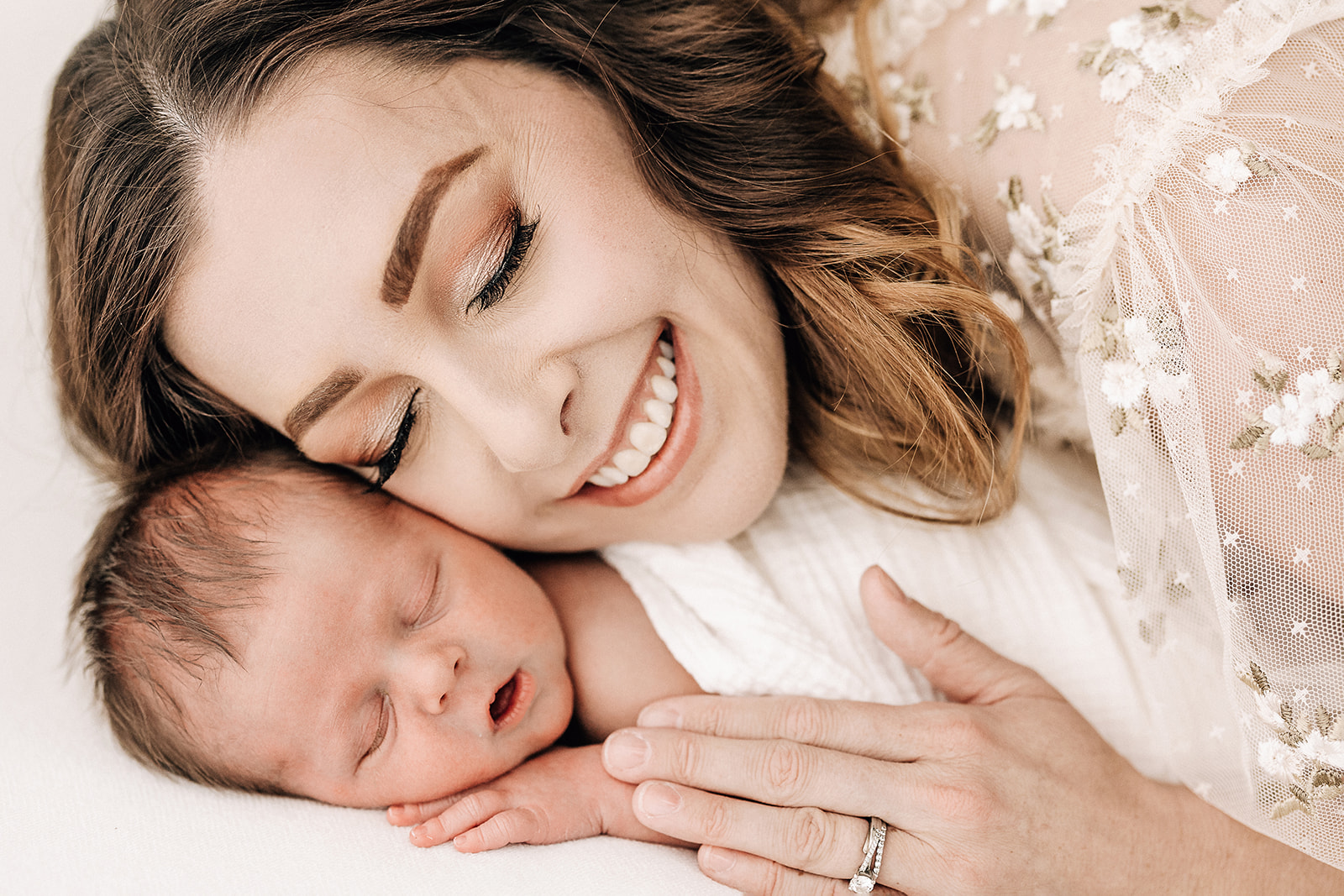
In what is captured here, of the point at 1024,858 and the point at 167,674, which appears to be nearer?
the point at 1024,858

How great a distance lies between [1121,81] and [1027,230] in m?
0.23

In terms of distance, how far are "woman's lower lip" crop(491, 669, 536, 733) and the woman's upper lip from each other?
362 millimetres

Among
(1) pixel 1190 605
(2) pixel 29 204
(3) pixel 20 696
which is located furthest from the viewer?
(2) pixel 29 204

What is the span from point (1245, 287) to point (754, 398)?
0.68 meters

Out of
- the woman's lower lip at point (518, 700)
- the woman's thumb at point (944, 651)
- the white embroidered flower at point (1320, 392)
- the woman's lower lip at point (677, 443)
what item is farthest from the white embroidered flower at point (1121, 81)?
the woman's lower lip at point (518, 700)

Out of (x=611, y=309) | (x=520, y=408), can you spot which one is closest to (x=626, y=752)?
(x=520, y=408)

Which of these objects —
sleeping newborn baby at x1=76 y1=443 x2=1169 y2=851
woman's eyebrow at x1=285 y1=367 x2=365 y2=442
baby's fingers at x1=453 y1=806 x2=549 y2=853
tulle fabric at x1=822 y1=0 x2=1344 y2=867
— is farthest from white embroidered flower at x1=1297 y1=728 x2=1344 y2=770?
woman's eyebrow at x1=285 y1=367 x2=365 y2=442

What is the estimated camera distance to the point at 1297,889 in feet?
4.54

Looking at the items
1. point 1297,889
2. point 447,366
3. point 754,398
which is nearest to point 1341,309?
point 754,398

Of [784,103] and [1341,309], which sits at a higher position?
[784,103]

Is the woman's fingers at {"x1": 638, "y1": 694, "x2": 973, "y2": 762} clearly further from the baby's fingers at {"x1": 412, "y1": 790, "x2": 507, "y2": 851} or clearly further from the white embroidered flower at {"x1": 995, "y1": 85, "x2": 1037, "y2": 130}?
the white embroidered flower at {"x1": 995, "y1": 85, "x2": 1037, "y2": 130}

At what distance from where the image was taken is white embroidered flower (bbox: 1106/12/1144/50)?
1.23 m

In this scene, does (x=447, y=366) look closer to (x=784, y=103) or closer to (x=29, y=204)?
(x=784, y=103)

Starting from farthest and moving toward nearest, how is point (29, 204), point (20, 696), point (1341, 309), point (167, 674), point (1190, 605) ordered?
point (29, 204) → point (20, 696) → point (167, 674) → point (1190, 605) → point (1341, 309)
